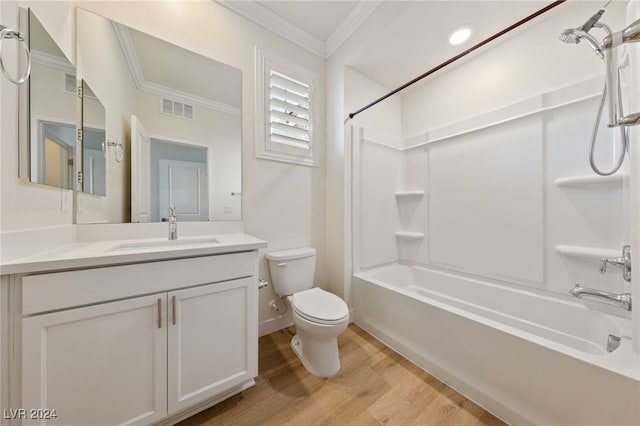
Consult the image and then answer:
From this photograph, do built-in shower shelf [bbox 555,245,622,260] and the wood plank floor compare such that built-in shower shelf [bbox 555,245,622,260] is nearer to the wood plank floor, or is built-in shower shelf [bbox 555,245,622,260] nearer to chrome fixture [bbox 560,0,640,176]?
chrome fixture [bbox 560,0,640,176]

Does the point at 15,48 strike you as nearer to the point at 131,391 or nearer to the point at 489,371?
the point at 131,391

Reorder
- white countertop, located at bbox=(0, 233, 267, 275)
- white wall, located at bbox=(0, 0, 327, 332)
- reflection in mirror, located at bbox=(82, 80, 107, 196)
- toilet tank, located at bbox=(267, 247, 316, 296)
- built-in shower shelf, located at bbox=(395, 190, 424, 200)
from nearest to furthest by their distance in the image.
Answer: white countertop, located at bbox=(0, 233, 267, 275) < white wall, located at bbox=(0, 0, 327, 332) < reflection in mirror, located at bbox=(82, 80, 107, 196) < toilet tank, located at bbox=(267, 247, 316, 296) < built-in shower shelf, located at bbox=(395, 190, 424, 200)

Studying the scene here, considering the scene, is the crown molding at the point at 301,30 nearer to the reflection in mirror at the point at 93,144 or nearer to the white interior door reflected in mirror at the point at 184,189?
the reflection in mirror at the point at 93,144

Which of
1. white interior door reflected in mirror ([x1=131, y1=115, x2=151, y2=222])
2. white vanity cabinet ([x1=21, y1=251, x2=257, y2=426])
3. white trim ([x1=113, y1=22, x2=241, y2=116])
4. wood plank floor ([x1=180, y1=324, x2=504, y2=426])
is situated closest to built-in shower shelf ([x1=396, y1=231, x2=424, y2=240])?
wood plank floor ([x1=180, y1=324, x2=504, y2=426])

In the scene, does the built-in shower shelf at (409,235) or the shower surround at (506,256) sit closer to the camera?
the shower surround at (506,256)

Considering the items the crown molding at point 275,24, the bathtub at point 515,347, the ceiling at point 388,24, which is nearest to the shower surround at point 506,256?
the bathtub at point 515,347

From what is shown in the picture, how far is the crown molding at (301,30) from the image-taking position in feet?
5.54

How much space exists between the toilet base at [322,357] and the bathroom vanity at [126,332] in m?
0.40

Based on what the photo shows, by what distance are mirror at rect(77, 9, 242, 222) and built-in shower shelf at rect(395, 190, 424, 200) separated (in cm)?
167

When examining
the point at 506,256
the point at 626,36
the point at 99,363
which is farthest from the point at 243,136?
the point at 506,256

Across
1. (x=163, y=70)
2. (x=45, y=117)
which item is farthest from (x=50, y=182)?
(x=163, y=70)

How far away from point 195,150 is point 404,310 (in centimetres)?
189

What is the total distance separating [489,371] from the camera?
3.79ft

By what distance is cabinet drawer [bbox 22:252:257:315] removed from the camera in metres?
0.76
